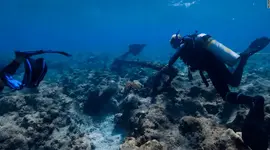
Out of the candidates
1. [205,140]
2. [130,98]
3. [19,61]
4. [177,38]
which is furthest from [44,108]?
[205,140]

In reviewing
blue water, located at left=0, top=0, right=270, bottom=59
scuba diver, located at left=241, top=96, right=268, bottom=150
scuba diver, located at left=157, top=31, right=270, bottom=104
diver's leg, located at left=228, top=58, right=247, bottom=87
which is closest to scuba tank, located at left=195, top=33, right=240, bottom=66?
scuba diver, located at left=157, top=31, right=270, bottom=104

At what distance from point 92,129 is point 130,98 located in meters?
1.71

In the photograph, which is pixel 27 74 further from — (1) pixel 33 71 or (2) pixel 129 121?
(2) pixel 129 121

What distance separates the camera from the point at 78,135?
668 centimetres

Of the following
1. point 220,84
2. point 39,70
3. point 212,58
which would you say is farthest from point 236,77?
point 39,70

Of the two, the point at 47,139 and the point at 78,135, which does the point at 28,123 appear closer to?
the point at 47,139

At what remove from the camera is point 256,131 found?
13.0 ft

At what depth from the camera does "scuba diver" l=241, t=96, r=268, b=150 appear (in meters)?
3.86

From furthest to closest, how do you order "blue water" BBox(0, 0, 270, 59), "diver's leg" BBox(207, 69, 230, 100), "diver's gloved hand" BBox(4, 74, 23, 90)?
"blue water" BBox(0, 0, 270, 59)
"diver's leg" BBox(207, 69, 230, 100)
"diver's gloved hand" BBox(4, 74, 23, 90)

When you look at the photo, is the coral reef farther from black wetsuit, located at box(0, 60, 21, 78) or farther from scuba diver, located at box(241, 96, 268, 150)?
black wetsuit, located at box(0, 60, 21, 78)

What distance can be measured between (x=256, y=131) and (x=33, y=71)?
3.79 meters

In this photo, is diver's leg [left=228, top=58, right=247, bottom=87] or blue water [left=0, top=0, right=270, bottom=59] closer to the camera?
diver's leg [left=228, top=58, right=247, bottom=87]

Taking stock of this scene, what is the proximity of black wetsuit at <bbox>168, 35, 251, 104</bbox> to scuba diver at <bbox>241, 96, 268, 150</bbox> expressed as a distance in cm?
159

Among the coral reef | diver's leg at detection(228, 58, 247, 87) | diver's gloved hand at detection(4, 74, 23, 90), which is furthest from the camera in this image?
diver's leg at detection(228, 58, 247, 87)
